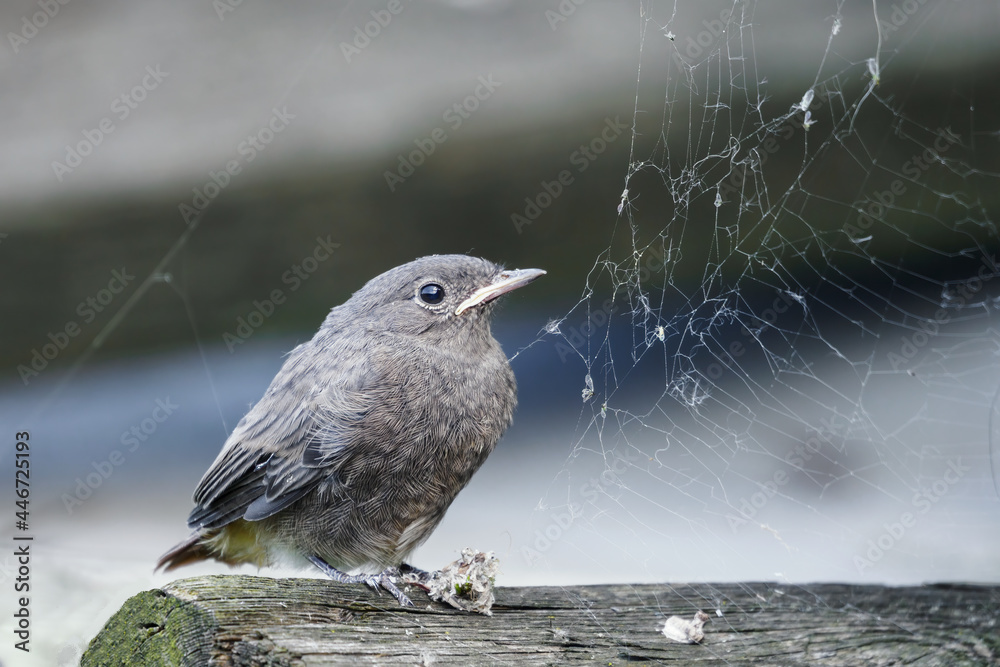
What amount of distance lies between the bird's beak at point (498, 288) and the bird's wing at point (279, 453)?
1.75 ft

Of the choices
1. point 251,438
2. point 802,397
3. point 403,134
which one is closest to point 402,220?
point 403,134

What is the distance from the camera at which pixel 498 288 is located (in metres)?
3.12

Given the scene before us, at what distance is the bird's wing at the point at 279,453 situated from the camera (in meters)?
2.88

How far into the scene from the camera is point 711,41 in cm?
361

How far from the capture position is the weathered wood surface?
1927mm

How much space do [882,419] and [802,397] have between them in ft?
0.97
